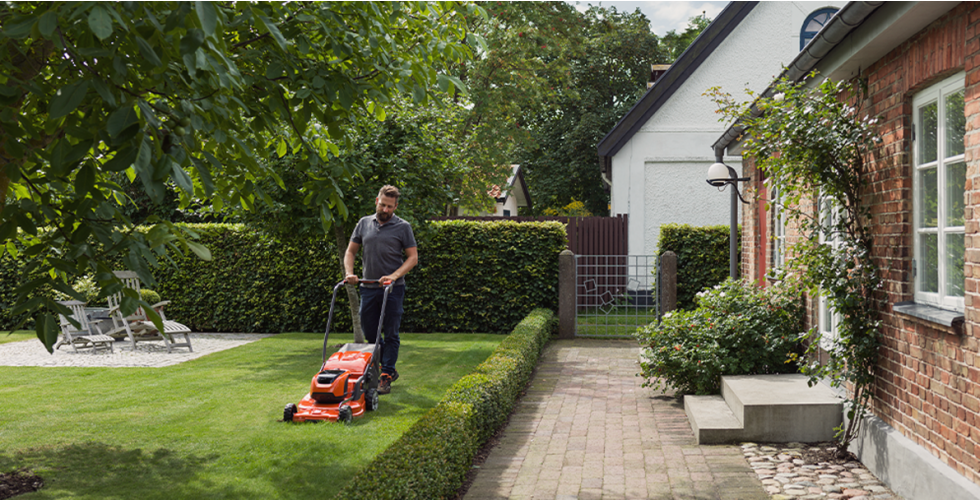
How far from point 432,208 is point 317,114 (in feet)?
23.4

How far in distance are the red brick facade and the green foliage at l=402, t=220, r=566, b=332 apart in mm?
8189

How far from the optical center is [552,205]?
39125 millimetres

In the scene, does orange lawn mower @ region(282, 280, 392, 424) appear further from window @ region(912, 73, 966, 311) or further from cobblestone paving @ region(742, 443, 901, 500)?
window @ region(912, 73, 966, 311)

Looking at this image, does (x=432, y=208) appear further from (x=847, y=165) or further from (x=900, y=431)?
(x=900, y=431)

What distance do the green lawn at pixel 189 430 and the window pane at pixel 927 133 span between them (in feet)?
13.6

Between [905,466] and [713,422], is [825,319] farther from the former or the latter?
[905,466]

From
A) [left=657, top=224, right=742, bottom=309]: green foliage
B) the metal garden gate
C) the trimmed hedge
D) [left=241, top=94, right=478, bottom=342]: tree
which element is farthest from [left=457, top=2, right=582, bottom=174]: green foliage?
the trimmed hedge

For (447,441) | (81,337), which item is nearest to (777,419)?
(447,441)

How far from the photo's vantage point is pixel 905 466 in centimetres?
439

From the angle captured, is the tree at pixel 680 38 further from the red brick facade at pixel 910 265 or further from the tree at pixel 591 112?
the red brick facade at pixel 910 265

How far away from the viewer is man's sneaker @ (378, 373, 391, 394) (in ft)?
23.2

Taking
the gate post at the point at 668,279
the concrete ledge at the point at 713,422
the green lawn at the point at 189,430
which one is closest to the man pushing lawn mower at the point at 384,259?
the green lawn at the point at 189,430

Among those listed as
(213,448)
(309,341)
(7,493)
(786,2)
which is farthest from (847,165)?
(786,2)

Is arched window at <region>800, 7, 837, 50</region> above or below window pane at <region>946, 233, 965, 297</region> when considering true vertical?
above
